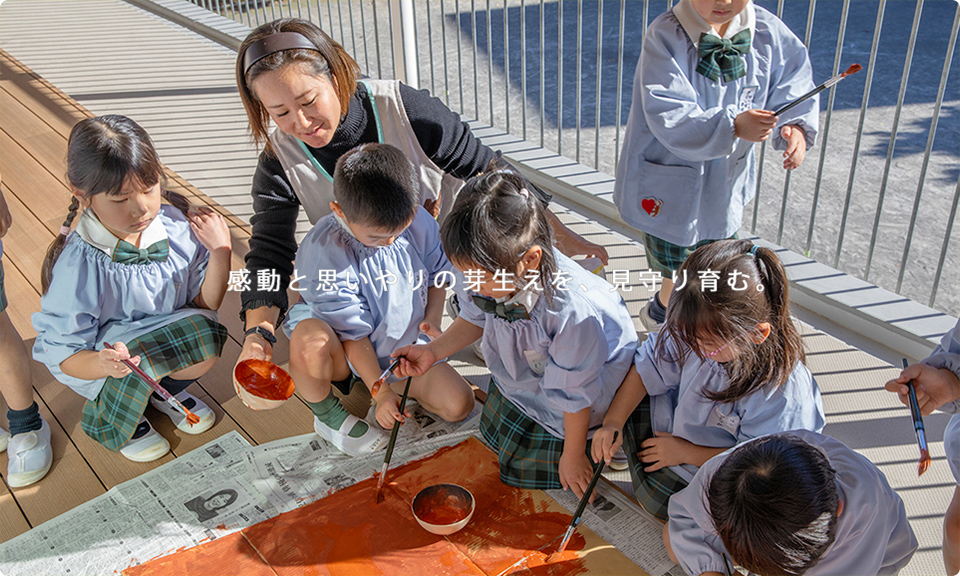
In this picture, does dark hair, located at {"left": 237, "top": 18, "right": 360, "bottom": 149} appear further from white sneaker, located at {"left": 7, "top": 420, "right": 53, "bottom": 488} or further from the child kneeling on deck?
white sneaker, located at {"left": 7, "top": 420, "right": 53, "bottom": 488}

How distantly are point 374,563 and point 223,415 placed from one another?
75 centimetres

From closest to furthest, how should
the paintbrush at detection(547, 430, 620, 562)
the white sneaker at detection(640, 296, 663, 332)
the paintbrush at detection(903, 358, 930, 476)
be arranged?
the paintbrush at detection(903, 358, 930, 476) < the paintbrush at detection(547, 430, 620, 562) < the white sneaker at detection(640, 296, 663, 332)

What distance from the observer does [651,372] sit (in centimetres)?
167

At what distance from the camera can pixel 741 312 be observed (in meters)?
1.38

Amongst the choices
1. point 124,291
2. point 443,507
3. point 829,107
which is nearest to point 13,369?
point 124,291

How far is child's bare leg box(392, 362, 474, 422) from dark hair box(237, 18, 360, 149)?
2.47 feet

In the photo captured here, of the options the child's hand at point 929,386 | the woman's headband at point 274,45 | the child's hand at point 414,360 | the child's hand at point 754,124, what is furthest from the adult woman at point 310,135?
the child's hand at point 929,386

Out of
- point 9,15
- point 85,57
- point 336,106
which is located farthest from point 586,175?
point 9,15

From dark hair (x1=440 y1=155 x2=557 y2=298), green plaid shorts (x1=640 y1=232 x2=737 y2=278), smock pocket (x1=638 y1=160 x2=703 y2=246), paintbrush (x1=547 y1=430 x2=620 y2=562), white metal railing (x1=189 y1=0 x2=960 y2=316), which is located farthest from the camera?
white metal railing (x1=189 y1=0 x2=960 y2=316)

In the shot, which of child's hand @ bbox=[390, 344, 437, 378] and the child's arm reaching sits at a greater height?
the child's arm reaching

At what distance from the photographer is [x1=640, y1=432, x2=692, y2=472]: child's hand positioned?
1588mm

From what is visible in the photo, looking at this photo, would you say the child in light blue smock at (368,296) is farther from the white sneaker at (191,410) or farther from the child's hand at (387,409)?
the white sneaker at (191,410)

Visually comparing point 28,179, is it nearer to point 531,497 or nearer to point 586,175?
point 586,175

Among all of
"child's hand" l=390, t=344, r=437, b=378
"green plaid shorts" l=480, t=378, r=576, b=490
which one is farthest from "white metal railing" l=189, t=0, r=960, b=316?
"child's hand" l=390, t=344, r=437, b=378
